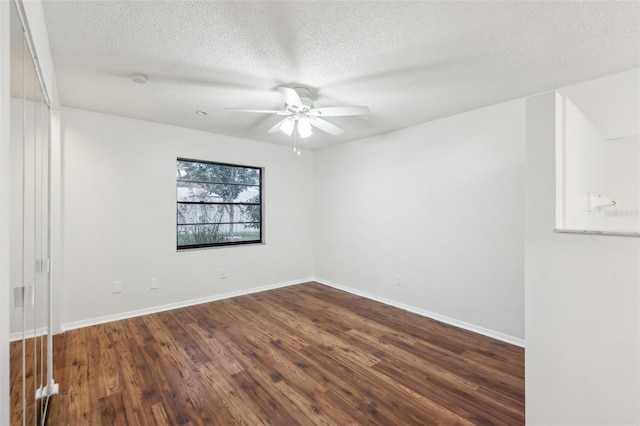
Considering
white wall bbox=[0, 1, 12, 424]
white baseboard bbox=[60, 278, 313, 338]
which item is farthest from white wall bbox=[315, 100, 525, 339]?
white wall bbox=[0, 1, 12, 424]

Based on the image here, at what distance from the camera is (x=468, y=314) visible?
126 inches

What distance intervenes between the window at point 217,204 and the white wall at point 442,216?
1.46 m

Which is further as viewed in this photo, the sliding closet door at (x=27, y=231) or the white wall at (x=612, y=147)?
the white wall at (x=612, y=147)

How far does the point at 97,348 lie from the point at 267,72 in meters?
3.06

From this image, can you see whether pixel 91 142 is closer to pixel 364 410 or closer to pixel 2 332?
pixel 2 332

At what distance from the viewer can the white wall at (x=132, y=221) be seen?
3.20 m

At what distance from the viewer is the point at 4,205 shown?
87 cm

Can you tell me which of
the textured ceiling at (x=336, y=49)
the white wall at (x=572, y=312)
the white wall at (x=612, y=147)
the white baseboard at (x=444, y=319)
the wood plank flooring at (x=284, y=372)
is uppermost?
the textured ceiling at (x=336, y=49)

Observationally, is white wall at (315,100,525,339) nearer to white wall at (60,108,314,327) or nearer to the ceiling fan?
the ceiling fan

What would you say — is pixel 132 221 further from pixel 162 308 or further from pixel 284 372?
pixel 284 372

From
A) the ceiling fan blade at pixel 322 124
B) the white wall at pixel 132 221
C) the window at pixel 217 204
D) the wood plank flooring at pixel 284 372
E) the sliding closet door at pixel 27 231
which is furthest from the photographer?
the window at pixel 217 204

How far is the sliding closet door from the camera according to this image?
1.05 m

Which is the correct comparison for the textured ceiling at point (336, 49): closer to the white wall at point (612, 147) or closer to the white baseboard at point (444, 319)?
the white wall at point (612, 147)

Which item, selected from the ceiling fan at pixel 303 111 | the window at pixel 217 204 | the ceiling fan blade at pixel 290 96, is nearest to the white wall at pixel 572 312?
the ceiling fan at pixel 303 111
